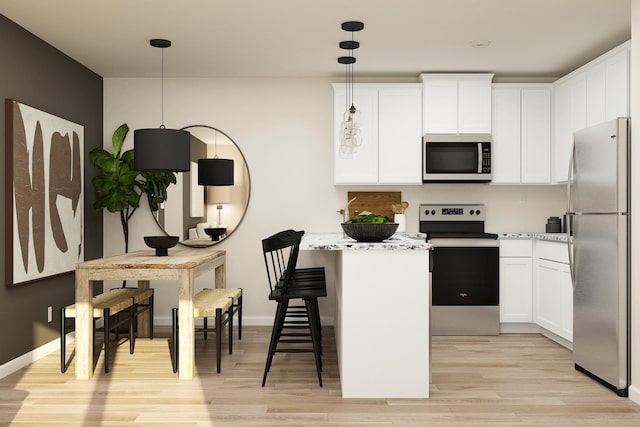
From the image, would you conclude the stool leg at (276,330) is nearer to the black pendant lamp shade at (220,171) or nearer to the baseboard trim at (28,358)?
the baseboard trim at (28,358)

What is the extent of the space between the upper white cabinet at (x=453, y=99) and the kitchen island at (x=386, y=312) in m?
2.34

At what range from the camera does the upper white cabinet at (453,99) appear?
548cm

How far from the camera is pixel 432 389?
3.71m

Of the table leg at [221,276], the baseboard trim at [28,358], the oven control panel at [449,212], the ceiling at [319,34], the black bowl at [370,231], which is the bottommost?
the baseboard trim at [28,358]

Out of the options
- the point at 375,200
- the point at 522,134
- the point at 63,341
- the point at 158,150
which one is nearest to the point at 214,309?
the point at 63,341

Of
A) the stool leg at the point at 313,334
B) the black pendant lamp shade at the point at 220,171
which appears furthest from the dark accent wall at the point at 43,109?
the stool leg at the point at 313,334

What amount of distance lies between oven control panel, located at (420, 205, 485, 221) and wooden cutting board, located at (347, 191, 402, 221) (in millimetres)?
293

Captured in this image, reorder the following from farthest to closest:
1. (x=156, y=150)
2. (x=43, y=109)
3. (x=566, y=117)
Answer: (x=566, y=117) → (x=43, y=109) → (x=156, y=150)

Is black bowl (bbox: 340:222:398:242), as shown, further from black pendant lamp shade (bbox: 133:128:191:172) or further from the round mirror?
the round mirror

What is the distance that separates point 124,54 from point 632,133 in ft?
13.2

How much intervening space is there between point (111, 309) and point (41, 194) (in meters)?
1.11

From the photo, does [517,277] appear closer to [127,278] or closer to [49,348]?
[127,278]

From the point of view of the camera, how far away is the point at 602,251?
147 inches

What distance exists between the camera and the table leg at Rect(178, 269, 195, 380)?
13.0ft
